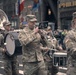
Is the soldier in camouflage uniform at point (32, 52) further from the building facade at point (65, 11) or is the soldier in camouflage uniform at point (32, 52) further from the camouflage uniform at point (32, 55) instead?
the building facade at point (65, 11)

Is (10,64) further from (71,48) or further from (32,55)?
(71,48)

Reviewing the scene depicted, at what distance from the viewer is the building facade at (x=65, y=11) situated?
2907 centimetres

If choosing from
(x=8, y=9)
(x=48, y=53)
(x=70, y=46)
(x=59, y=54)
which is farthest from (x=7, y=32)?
(x=8, y=9)

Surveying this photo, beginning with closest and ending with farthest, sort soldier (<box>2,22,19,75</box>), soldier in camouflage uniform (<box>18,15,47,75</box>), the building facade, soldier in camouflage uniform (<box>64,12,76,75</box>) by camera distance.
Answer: soldier in camouflage uniform (<box>64,12,76,75</box>) < soldier in camouflage uniform (<box>18,15,47,75</box>) < soldier (<box>2,22,19,75</box>) < the building facade

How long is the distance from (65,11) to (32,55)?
23.8 metres

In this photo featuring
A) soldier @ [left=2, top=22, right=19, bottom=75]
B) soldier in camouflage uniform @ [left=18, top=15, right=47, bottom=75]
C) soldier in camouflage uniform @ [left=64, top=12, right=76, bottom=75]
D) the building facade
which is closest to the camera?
soldier in camouflage uniform @ [left=64, top=12, right=76, bottom=75]

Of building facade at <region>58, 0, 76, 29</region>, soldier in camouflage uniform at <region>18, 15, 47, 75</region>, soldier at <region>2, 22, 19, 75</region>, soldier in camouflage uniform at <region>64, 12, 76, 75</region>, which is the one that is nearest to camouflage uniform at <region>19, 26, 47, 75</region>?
soldier in camouflage uniform at <region>18, 15, 47, 75</region>

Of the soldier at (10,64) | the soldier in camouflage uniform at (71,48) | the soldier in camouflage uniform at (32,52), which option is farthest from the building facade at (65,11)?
the soldier in camouflage uniform at (71,48)

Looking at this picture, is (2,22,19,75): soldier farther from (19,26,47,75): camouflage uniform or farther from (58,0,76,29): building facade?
(58,0,76,29): building facade

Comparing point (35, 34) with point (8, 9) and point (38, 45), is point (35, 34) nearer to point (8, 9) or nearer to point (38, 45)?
point (38, 45)

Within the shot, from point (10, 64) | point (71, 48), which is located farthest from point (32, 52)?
point (10, 64)

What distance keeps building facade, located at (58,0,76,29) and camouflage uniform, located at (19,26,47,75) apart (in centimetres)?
2210

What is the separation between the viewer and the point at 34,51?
6840mm

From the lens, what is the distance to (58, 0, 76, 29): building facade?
29.1 meters
